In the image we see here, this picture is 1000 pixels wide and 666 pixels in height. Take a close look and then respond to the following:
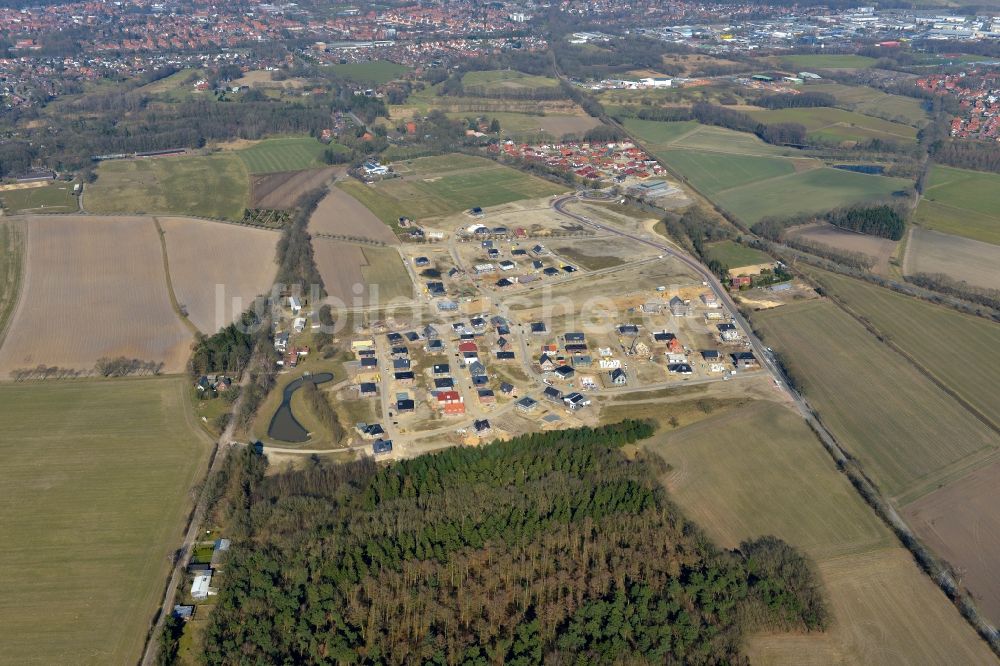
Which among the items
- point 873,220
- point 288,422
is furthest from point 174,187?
point 873,220

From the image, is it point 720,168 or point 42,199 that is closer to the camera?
point 42,199

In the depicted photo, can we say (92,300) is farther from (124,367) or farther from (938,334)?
(938,334)

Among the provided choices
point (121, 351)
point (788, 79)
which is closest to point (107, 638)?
point (121, 351)

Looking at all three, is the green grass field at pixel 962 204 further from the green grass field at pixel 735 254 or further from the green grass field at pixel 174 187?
the green grass field at pixel 174 187

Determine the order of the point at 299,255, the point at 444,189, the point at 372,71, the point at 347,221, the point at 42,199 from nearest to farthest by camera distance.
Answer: the point at 299,255 → the point at 347,221 → the point at 42,199 → the point at 444,189 → the point at 372,71

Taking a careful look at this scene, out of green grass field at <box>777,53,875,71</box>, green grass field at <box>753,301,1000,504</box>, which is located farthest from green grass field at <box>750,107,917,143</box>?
green grass field at <box>753,301,1000,504</box>

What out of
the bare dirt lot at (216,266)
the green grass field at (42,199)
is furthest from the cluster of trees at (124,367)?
the green grass field at (42,199)

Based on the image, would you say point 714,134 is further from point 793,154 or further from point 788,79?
point 788,79

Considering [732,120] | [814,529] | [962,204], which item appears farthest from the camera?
[732,120]
